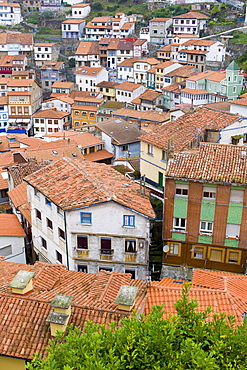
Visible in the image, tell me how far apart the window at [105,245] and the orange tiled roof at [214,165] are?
543 centimetres

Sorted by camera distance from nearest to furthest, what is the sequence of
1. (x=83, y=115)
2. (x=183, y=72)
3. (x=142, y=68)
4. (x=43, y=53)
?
(x=83, y=115) → (x=183, y=72) → (x=142, y=68) → (x=43, y=53)

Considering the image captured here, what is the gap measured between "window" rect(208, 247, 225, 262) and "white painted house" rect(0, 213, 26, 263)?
12.7m

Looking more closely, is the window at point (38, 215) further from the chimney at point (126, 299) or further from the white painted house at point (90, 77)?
the white painted house at point (90, 77)

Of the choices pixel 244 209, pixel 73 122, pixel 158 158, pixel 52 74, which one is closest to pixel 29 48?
pixel 52 74

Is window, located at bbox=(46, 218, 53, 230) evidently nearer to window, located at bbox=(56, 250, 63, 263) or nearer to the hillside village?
the hillside village

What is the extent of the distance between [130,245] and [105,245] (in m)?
1.54

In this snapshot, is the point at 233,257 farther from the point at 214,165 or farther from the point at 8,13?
the point at 8,13

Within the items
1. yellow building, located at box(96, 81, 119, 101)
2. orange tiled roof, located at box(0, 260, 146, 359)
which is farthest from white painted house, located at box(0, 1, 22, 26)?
orange tiled roof, located at box(0, 260, 146, 359)

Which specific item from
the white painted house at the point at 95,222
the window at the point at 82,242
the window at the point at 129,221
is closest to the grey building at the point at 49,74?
the white painted house at the point at 95,222

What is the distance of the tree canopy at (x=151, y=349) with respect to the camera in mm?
10281

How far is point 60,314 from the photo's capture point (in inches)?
549

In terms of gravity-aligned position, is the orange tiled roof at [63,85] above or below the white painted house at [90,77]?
below

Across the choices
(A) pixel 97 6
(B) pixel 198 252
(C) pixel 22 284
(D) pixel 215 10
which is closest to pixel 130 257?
(B) pixel 198 252

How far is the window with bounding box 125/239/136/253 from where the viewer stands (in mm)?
24906
